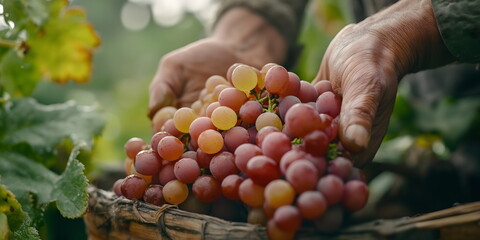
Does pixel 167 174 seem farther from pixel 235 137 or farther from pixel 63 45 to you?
pixel 63 45

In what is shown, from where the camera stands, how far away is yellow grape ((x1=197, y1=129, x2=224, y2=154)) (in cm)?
74

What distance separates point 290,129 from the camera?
66 cm

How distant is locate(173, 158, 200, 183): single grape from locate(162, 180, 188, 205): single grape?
0.4 inches

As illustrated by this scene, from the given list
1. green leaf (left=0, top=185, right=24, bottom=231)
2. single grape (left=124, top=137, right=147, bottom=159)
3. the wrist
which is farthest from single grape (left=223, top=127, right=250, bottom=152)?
the wrist

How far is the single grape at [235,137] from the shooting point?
744 mm

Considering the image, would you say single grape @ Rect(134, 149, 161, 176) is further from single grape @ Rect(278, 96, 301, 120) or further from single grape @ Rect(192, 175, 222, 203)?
single grape @ Rect(278, 96, 301, 120)

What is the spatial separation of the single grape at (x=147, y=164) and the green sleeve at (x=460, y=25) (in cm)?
59

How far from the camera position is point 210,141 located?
0.74 metres

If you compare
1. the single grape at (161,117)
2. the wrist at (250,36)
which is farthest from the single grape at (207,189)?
the wrist at (250,36)

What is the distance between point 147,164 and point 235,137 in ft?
0.54

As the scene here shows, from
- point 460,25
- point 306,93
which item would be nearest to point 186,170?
point 306,93

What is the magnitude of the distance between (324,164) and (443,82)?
128 centimetres

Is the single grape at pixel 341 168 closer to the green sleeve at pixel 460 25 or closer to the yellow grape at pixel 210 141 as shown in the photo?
the yellow grape at pixel 210 141

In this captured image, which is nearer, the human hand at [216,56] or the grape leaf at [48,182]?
the grape leaf at [48,182]
